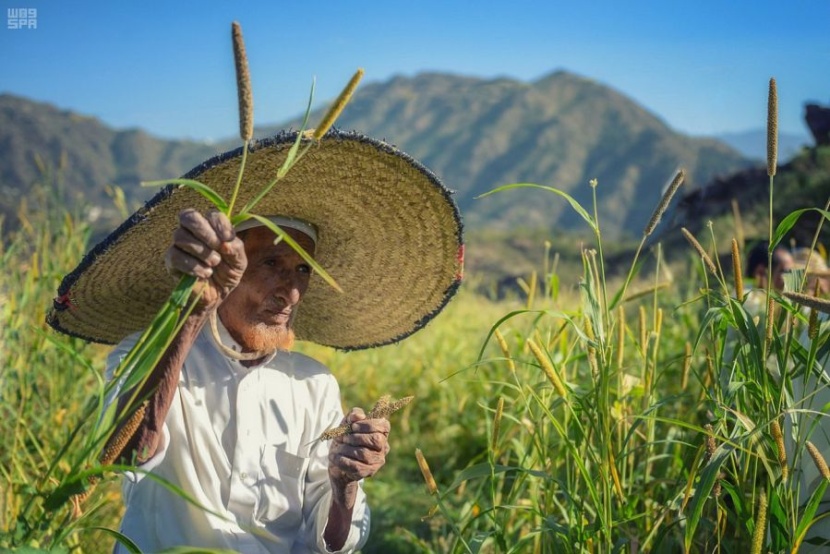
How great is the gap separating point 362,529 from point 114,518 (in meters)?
1.46

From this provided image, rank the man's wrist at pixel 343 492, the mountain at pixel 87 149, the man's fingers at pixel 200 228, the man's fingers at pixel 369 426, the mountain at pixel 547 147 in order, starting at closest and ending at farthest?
the man's fingers at pixel 200 228, the man's fingers at pixel 369 426, the man's wrist at pixel 343 492, the mountain at pixel 87 149, the mountain at pixel 547 147

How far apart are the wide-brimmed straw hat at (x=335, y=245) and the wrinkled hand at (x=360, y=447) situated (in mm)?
583

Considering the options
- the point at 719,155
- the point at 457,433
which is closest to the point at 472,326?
the point at 457,433

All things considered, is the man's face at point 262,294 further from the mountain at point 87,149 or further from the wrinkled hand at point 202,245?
the mountain at point 87,149

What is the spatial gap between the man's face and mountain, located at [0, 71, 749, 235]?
5829cm

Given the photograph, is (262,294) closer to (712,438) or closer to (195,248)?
(195,248)

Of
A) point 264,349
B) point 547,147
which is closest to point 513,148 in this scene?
point 547,147

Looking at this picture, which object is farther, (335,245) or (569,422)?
(335,245)

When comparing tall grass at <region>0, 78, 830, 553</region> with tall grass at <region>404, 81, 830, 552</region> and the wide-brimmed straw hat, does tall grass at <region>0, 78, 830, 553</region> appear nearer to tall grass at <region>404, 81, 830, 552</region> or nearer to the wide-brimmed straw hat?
tall grass at <region>404, 81, 830, 552</region>

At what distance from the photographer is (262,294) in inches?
73.7

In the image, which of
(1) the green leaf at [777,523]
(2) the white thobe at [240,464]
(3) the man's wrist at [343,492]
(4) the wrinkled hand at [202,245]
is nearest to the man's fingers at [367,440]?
(3) the man's wrist at [343,492]

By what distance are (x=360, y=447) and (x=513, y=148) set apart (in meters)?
A: 144

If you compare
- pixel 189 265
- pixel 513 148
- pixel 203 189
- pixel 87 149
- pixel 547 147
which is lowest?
pixel 87 149

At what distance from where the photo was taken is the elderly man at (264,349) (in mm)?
1757
